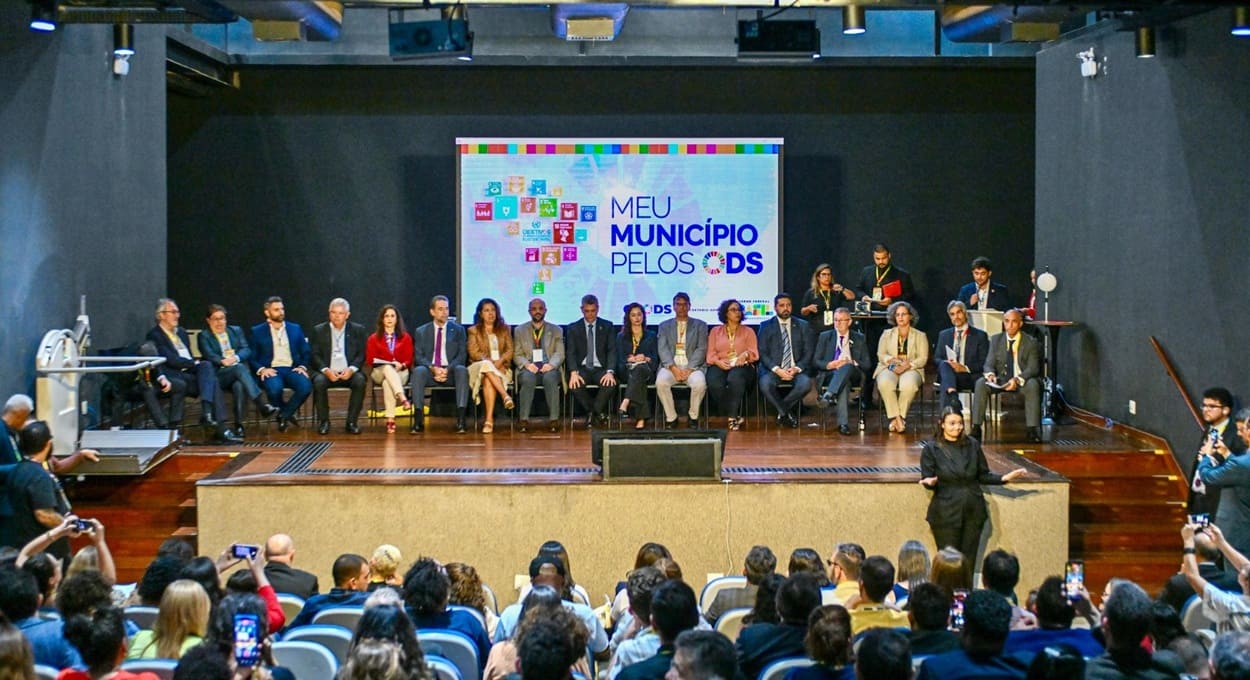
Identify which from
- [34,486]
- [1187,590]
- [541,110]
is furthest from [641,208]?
[1187,590]

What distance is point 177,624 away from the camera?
424cm

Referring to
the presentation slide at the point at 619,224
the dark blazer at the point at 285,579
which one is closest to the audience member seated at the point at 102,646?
the dark blazer at the point at 285,579

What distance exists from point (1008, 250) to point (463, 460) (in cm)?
636

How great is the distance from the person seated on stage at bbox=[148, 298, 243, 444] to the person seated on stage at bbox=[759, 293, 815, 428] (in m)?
3.76

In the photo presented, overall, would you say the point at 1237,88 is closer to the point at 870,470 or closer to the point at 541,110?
the point at 870,470

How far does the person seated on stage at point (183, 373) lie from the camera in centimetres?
936

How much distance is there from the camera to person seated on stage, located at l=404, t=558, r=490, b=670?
15.3 feet

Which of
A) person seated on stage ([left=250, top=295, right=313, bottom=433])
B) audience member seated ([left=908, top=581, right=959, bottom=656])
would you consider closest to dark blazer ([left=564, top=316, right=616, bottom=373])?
person seated on stage ([left=250, top=295, right=313, bottom=433])

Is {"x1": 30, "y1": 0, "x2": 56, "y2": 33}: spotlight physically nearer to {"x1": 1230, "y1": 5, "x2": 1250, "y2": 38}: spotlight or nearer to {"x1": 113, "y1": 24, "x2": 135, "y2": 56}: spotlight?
{"x1": 113, "y1": 24, "x2": 135, "y2": 56}: spotlight

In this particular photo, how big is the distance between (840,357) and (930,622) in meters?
5.83

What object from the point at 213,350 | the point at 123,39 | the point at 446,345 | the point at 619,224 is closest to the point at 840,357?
the point at 619,224

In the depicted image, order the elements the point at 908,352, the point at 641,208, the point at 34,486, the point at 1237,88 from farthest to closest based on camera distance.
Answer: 1. the point at 641,208
2. the point at 908,352
3. the point at 1237,88
4. the point at 34,486

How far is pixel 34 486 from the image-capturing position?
6.57 meters

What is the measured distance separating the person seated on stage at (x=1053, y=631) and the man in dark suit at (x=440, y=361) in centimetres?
613
